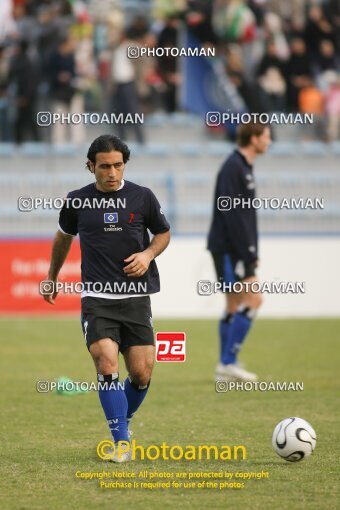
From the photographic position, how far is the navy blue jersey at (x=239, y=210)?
36.8 feet

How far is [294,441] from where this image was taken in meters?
7.14

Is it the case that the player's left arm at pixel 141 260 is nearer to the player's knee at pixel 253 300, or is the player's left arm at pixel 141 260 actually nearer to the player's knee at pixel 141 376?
the player's knee at pixel 141 376

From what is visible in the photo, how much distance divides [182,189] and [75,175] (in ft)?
5.82

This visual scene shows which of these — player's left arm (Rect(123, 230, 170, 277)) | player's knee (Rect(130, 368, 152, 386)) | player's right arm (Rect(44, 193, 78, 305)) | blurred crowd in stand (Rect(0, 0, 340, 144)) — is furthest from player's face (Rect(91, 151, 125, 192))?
blurred crowd in stand (Rect(0, 0, 340, 144))

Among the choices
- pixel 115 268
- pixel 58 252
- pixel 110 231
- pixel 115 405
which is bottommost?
pixel 115 405

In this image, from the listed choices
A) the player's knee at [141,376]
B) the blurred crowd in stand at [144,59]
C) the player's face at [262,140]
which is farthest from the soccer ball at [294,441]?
the blurred crowd in stand at [144,59]

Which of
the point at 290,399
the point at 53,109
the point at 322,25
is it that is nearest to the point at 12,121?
the point at 53,109

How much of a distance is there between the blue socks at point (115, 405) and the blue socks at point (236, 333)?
4185mm

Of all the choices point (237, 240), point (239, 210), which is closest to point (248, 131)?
point (239, 210)

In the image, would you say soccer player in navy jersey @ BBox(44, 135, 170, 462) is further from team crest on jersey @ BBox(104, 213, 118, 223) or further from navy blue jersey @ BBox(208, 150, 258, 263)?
navy blue jersey @ BBox(208, 150, 258, 263)

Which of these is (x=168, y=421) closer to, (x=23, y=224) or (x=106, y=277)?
(x=106, y=277)

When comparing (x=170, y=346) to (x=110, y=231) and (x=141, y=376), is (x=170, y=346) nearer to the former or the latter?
(x=141, y=376)

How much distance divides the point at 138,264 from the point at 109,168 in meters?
0.64

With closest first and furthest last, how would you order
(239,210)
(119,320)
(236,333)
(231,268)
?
(119,320) → (239,210) → (236,333) → (231,268)
